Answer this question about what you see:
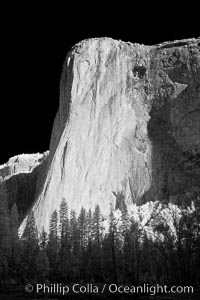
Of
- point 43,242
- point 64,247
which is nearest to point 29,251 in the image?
point 64,247

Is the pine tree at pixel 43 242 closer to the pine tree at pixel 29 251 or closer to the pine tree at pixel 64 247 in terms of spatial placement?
the pine tree at pixel 29 251

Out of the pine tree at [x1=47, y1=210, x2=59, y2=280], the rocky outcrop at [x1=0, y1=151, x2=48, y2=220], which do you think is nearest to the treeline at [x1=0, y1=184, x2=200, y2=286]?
the pine tree at [x1=47, y1=210, x2=59, y2=280]

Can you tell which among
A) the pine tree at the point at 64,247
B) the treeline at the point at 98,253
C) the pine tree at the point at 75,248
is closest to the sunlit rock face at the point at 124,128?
the pine tree at the point at 64,247

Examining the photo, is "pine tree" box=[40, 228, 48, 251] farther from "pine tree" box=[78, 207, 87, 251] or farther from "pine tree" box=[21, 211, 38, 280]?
"pine tree" box=[78, 207, 87, 251]

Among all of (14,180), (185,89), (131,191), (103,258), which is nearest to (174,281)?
(103,258)

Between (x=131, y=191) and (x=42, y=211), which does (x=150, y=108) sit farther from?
(x=42, y=211)
